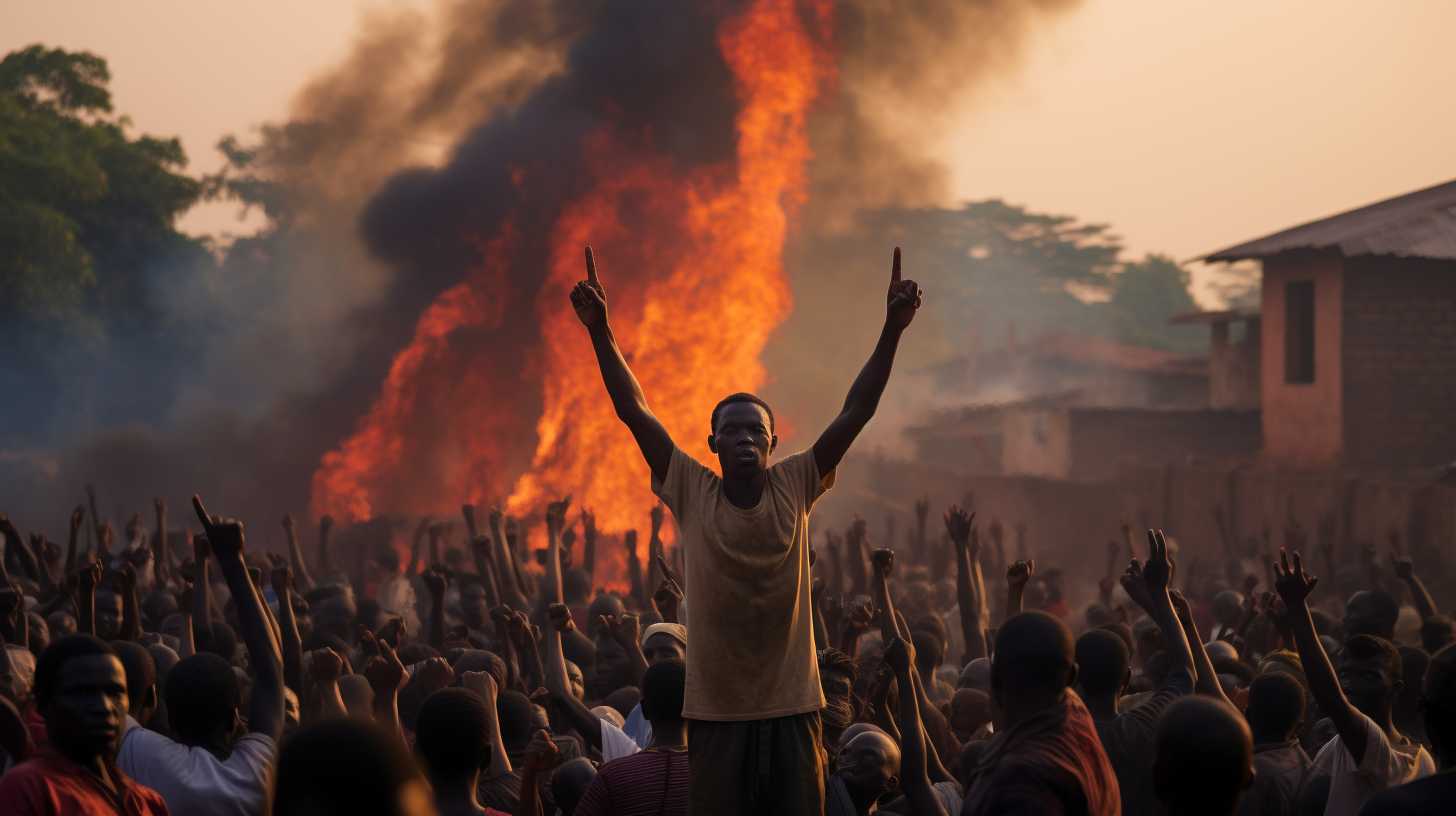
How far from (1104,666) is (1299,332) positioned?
23.8 meters

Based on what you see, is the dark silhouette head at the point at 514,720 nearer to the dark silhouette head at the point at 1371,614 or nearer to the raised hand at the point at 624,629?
the raised hand at the point at 624,629

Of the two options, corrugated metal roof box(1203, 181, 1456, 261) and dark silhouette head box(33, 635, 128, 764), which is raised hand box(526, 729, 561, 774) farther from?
corrugated metal roof box(1203, 181, 1456, 261)

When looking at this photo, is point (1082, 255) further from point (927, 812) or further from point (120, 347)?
point (927, 812)

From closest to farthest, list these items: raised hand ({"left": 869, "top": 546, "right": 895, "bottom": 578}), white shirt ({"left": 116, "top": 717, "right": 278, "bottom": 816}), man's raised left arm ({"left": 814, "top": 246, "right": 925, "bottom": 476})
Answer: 1. white shirt ({"left": 116, "top": 717, "right": 278, "bottom": 816})
2. man's raised left arm ({"left": 814, "top": 246, "right": 925, "bottom": 476})
3. raised hand ({"left": 869, "top": 546, "right": 895, "bottom": 578})

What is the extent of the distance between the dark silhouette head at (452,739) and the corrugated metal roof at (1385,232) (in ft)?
74.4

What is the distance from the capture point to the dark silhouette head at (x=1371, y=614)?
28.5ft

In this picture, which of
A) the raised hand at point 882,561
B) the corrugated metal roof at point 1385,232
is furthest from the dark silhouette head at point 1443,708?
the corrugated metal roof at point 1385,232

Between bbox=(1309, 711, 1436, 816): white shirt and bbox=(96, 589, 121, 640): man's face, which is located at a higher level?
bbox=(96, 589, 121, 640): man's face

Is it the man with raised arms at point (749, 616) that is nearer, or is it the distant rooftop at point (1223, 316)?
the man with raised arms at point (749, 616)

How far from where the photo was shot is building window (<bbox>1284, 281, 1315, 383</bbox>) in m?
27.8

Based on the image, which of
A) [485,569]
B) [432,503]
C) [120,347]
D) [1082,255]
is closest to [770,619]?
[485,569]

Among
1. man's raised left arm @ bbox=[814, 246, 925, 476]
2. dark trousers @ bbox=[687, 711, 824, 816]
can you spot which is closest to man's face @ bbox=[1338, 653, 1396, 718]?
man's raised left arm @ bbox=[814, 246, 925, 476]

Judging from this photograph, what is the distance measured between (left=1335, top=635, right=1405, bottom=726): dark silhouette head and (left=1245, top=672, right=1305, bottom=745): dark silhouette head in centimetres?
35

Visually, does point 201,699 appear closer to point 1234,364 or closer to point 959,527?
point 959,527
